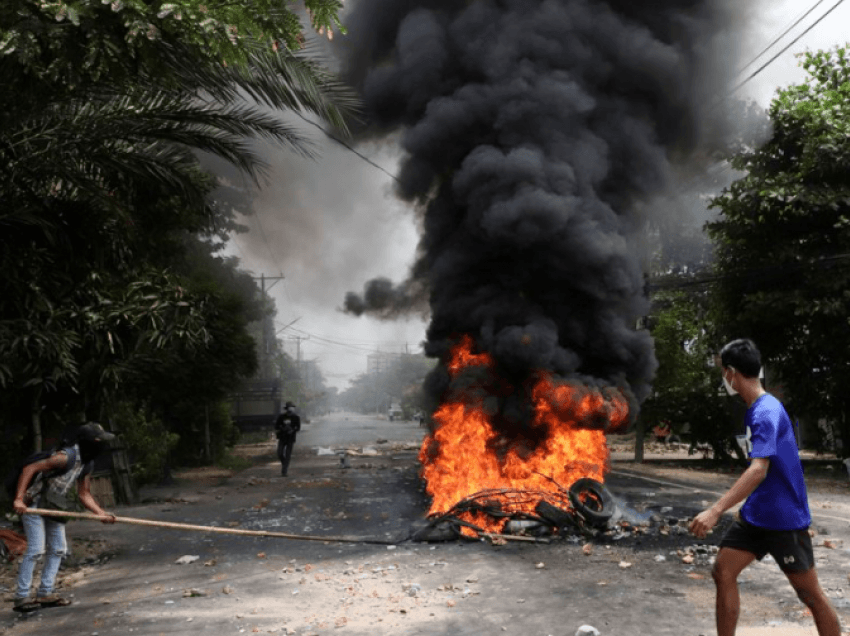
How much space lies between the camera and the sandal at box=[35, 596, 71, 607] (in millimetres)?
6070

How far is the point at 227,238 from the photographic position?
97.0 ft

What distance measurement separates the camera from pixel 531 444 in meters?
12.0

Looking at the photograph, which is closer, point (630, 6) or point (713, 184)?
point (630, 6)

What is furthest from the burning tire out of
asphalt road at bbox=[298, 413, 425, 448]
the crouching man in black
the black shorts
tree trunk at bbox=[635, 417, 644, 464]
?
asphalt road at bbox=[298, 413, 425, 448]

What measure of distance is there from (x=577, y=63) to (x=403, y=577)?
10.7m

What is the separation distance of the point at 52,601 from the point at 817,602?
18.8 feet

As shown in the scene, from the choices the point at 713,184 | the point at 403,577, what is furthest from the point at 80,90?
the point at 713,184

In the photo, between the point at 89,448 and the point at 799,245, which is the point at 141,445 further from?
the point at 799,245

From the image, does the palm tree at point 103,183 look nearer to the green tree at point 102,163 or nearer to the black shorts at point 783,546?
the green tree at point 102,163

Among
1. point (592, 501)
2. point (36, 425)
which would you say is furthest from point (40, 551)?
point (592, 501)

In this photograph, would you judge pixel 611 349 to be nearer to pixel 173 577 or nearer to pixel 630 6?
pixel 630 6

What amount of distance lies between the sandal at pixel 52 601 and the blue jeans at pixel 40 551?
0.08 metres

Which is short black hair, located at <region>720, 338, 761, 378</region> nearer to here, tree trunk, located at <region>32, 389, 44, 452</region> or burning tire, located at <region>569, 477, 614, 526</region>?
burning tire, located at <region>569, 477, 614, 526</region>

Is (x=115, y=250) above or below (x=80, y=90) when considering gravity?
below
